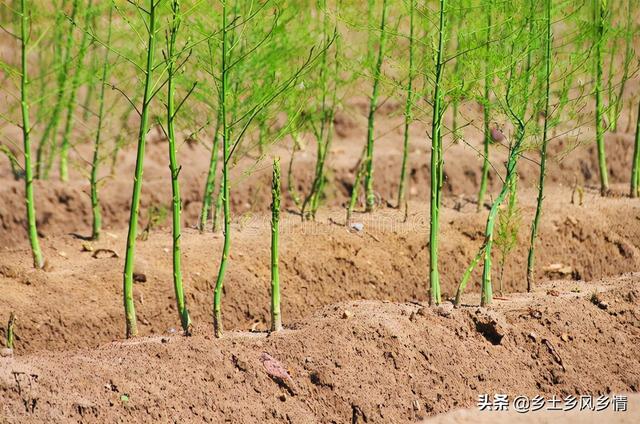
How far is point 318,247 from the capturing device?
27.1 ft

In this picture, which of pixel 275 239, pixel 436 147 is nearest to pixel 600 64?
pixel 436 147

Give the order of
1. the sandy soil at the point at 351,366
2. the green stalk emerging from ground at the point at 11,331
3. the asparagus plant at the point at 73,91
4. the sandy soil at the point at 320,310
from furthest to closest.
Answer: the asparagus plant at the point at 73,91 < the green stalk emerging from ground at the point at 11,331 < the sandy soil at the point at 320,310 < the sandy soil at the point at 351,366

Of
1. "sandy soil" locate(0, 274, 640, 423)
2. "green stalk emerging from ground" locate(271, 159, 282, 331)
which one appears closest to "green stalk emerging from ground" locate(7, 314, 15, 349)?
"sandy soil" locate(0, 274, 640, 423)

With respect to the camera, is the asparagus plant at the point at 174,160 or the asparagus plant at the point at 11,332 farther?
the asparagus plant at the point at 11,332

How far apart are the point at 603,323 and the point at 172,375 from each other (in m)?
2.60

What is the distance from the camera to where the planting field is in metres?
5.75

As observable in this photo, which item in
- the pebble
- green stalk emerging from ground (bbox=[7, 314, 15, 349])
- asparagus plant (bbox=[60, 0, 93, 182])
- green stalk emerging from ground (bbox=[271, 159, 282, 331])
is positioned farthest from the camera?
the pebble

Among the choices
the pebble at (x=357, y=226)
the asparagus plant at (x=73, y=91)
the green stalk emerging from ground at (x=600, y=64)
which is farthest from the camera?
the pebble at (x=357, y=226)

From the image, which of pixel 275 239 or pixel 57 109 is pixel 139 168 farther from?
pixel 57 109

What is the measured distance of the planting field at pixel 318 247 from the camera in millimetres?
5746

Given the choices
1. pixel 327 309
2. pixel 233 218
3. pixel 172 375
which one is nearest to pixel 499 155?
pixel 233 218

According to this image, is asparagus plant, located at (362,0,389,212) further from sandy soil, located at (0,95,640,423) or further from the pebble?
the pebble

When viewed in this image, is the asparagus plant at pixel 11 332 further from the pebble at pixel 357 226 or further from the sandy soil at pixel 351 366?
the pebble at pixel 357 226

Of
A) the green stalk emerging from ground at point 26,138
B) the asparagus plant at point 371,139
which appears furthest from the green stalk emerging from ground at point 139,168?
the asparagus plant at point 371,139
